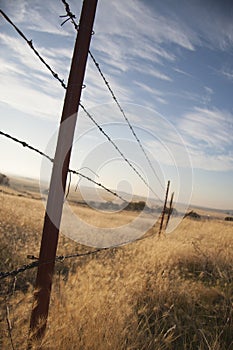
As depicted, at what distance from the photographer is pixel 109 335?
8.30ft

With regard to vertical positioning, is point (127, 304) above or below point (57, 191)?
below

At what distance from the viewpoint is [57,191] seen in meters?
2.16

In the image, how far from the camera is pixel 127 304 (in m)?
3.45

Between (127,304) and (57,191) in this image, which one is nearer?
(57,191)

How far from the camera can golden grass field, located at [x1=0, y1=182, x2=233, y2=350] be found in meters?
2.51

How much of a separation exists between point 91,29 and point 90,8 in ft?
0.50

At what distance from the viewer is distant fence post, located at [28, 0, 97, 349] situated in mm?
2152

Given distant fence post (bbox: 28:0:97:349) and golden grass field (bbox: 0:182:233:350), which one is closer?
distant fence post (bbox: 28:0:97:349)

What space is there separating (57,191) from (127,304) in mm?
1941

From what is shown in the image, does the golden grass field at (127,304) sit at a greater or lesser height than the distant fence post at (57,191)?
lesser

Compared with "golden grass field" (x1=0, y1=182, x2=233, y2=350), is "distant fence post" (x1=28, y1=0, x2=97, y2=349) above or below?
above

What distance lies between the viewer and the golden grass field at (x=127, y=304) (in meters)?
2.51

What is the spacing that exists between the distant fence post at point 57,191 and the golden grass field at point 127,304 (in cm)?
21

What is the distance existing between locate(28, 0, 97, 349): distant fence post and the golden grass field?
214mm
